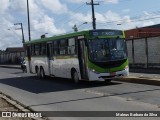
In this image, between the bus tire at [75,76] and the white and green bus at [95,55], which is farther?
the bus tire at [75,76]

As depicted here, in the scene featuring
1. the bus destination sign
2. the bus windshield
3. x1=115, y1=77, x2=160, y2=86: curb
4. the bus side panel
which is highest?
the bus destination sign

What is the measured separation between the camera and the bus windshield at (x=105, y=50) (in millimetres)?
21094

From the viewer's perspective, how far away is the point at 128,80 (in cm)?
2292

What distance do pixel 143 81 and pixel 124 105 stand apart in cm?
790

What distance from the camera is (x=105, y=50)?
69.6 ft

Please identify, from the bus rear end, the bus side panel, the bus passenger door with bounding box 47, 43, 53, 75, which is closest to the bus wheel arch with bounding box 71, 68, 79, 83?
the bus rear end

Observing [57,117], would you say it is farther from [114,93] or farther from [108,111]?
[114,93]

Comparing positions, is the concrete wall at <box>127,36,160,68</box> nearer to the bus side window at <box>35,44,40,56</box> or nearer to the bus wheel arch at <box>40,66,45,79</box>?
the bus wheel arch at <box>40,66,45,79</box>

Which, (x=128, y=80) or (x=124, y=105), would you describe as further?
(x=128, y=80)

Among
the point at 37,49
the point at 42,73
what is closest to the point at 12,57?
the point at 37,49

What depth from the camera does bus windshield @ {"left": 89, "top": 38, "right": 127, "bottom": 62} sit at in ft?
69.2

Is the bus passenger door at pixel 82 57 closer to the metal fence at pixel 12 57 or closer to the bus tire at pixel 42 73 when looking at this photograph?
the bus tire at pixel 42 73

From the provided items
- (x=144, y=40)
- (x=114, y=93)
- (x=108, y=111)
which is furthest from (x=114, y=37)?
(x=144, y=40)

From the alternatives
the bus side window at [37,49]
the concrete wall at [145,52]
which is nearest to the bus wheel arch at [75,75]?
the bus side window at [37,49]
